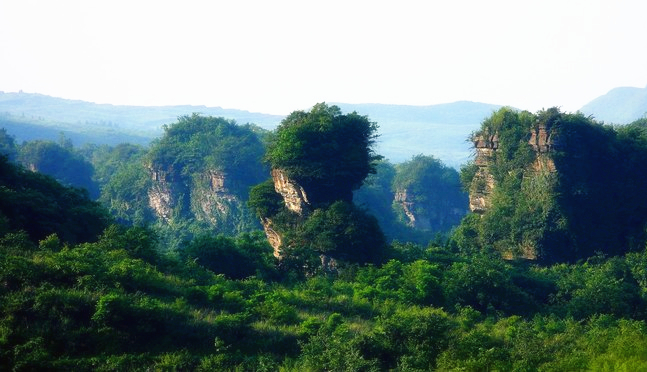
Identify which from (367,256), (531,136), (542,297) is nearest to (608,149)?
(531,136)

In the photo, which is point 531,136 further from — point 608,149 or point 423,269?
point 423,269

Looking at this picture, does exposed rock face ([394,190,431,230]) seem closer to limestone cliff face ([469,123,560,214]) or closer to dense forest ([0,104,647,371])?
dense forest ([0,104,647,371])

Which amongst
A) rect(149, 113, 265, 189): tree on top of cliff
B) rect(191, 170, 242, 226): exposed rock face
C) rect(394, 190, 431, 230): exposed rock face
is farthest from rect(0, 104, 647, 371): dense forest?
rect(394, 190, 431, 230): exposed rock face

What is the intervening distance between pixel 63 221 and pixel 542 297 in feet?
58.0

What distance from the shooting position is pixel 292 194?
2806 cm

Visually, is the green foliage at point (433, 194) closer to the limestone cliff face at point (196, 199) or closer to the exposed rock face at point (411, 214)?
the exposed rock face at point (411, 214)

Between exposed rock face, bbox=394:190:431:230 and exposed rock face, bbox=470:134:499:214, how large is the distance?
2678 cm

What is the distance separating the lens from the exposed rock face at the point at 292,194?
2775 cm

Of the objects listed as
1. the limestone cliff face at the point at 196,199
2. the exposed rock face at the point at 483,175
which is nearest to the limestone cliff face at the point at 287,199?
the exposed rock face at the point at 483,175

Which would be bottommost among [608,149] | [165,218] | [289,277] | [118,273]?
[165,218]

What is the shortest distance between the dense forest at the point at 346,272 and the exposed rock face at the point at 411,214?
25.5 meters

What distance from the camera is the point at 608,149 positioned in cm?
3152

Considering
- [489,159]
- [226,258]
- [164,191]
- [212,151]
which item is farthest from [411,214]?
[226,258]

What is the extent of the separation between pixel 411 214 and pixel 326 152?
115 feet
